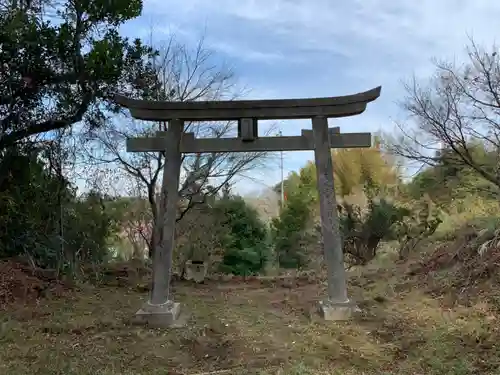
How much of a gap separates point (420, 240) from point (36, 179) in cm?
773

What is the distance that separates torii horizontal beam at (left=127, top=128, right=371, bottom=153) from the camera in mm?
5734

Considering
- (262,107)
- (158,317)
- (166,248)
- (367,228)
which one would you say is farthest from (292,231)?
(158,317)

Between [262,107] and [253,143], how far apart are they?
0.45 metres

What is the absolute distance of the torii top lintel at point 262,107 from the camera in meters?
5.67

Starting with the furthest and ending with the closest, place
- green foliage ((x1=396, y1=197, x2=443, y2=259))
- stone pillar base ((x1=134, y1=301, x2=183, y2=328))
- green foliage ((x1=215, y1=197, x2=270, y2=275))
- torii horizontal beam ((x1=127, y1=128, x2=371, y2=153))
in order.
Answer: green foliage ((x1=215, y1=197, x2=270, y2=275))
green foliage ((x1=396, y1=197, x2=443, y2=259))
torii horizontal beam ((x1=127, y1=128, x2=371, y2=153))
stone pillar base ((x1=134, y1=301, x2=183, y2=328))

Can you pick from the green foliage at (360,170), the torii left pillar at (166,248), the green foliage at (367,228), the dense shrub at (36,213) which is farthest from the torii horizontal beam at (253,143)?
the green foliage at (360,170)

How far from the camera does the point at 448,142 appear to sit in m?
8.78

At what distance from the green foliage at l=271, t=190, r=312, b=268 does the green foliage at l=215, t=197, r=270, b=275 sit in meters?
0.74

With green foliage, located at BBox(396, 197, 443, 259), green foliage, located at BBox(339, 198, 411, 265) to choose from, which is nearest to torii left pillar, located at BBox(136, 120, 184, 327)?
green foliage, located at BBox(396, 197, 443, 259)

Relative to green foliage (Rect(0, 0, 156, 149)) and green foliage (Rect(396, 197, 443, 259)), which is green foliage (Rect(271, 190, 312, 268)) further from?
green foliage (Rect(0, 0, 156, 149))

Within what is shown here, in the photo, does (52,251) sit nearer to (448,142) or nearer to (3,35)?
(3,35)

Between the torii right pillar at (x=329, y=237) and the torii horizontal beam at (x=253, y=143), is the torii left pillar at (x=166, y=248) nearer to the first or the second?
the torii horizontal beam at (x=253, y=143)

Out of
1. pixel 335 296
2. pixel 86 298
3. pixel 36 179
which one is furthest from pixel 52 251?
pixel 335 296

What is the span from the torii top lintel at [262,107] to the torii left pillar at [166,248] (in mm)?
203
